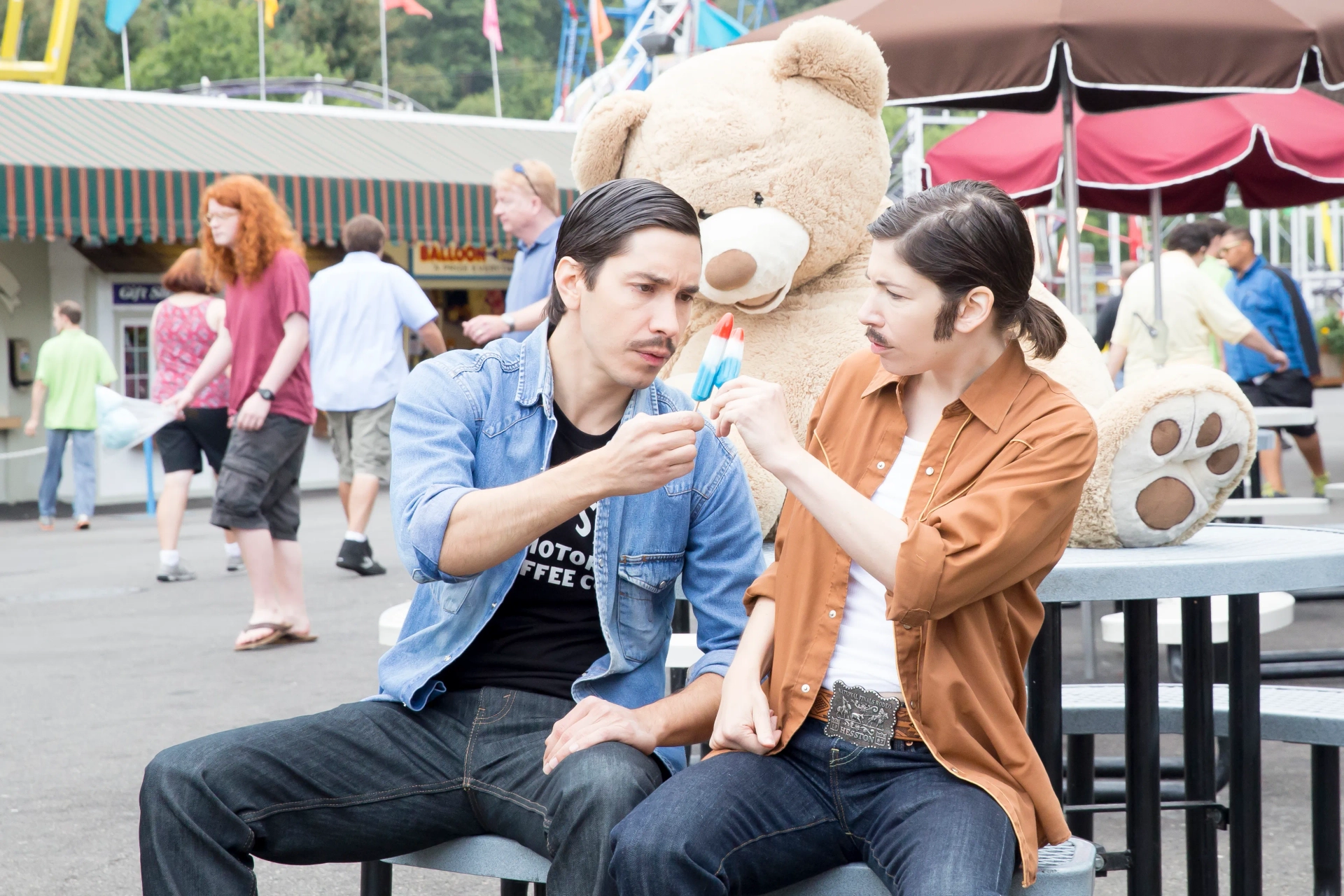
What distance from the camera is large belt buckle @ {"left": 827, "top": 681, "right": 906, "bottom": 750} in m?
2.19

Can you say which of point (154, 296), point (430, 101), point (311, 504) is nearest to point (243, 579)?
point (311, 504)

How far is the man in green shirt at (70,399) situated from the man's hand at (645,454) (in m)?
10.6

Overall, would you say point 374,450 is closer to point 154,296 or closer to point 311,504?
point 311,504

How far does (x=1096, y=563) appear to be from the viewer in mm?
2537

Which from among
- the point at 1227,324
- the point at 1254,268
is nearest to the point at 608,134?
the point at 1227,324

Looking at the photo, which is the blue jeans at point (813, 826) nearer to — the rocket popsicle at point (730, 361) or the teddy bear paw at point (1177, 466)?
the rocket popsicle at point (730, 361)

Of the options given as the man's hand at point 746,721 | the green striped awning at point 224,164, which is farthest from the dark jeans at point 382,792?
the green striped awning at point 224,164

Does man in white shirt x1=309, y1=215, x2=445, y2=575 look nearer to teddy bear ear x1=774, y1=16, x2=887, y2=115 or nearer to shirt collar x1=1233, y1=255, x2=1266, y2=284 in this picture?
teddy bear ear x1=774, y1=16, x2=887, y2=115

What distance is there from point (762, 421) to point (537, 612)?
0.60m

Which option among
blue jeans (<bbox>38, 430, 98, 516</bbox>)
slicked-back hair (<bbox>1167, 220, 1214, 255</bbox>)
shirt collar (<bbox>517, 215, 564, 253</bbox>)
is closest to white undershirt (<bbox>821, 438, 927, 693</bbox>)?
shirt collar (<bbox>517, 215, 564, 253</bbox>)

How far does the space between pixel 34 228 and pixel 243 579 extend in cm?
576

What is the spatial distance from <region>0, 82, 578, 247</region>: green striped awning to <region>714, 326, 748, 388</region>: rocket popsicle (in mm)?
11962

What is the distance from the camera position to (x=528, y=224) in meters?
Answer: 6.83

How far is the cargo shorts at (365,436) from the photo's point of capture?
308 inches
